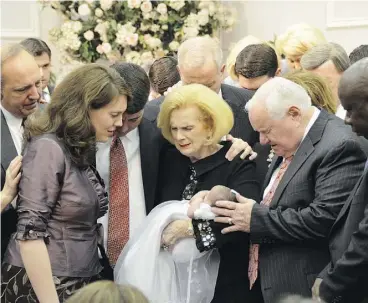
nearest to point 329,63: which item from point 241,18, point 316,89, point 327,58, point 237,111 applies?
point 327,58

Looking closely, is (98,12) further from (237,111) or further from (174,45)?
(237,111)

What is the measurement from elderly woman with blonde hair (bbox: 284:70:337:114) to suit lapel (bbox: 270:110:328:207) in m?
0.30

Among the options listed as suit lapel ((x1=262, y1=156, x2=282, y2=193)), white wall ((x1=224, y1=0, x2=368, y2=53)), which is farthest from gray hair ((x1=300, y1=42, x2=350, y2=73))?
white wall ((x1=224, y1=0, x2=368, y2=53))

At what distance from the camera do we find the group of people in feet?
8.96

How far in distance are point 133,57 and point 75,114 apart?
10.7ft

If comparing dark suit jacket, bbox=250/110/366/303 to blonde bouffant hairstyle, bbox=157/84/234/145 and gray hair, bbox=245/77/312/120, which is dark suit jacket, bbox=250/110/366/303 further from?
blonde bouffant hairstyle, bbox=157/84/234/145

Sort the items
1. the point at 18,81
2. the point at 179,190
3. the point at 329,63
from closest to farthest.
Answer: the point at 18,81, the point at 179,190, the point at 329,63

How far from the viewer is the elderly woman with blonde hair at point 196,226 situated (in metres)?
3.08

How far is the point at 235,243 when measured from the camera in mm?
3117

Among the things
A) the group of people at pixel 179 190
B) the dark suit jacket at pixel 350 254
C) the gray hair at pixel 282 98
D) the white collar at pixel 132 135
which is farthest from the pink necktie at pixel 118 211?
the dark suit jacket at pixel 350 254

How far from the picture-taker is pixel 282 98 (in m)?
2.93

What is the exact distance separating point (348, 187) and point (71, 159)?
1.02 m

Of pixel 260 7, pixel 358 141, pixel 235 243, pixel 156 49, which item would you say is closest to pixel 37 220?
pixel 235 243

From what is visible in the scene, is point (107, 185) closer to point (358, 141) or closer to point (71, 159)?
point (71, 159)
